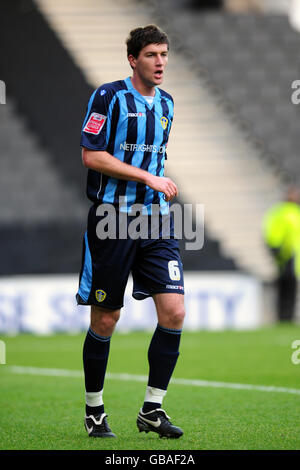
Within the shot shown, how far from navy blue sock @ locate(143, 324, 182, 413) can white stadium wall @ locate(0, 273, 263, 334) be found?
690 centimetres

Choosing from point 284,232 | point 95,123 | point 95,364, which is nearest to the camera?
point 95,123

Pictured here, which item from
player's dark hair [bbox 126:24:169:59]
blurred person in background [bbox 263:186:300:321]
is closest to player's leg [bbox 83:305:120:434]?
player's dark hair [bbox 126:24:169:59]

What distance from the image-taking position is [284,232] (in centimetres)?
1240

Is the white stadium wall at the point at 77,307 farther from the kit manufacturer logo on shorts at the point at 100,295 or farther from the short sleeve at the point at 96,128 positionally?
the short sleeve at the point at 96,128

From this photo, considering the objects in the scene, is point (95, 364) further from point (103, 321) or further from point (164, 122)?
point (164, 122)

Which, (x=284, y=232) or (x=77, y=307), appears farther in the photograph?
(x=284, y=232)

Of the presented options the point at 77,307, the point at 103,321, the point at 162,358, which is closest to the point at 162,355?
the point at 162,358

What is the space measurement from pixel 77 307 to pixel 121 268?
732 cm

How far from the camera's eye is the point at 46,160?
14.3 m

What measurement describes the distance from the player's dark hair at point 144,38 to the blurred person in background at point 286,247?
815 centimetres

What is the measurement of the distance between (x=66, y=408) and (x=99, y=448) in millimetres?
1410

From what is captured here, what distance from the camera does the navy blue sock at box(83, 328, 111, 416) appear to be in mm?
4438

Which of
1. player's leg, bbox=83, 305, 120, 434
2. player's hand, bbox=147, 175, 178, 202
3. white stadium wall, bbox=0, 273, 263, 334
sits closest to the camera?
player's hand, bbox=147, 175, 178, 202

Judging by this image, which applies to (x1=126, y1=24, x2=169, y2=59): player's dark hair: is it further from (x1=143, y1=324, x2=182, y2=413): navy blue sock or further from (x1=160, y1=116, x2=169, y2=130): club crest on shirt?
(x1=143, y1=324, x2=182, y2=413): navy blue sock
